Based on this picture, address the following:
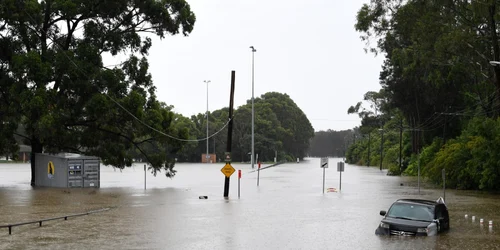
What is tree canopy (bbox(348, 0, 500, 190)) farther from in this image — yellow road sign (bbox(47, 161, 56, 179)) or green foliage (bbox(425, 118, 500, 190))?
yellow road sign (bbox(47, 161, 56, 179))

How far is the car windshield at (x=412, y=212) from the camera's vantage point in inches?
762

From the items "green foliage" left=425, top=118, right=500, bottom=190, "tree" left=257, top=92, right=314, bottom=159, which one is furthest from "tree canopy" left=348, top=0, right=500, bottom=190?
"tree" left=257, top=92, right=314, bottom=159

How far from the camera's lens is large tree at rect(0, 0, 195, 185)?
1571 inches

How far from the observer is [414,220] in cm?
1906

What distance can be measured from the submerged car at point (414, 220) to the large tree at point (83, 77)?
25.2 meters

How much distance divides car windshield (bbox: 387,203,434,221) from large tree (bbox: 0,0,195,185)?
2504cm

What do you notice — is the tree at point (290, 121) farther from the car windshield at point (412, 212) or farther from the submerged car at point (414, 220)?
the car windshield at point (412, 212)

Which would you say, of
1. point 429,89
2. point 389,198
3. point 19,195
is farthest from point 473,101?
point 19,195

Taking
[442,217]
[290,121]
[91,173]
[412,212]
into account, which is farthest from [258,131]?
[412,212]

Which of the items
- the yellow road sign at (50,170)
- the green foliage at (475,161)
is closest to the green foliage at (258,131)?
the green foliage at (475,161)

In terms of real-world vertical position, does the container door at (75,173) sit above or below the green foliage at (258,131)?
below

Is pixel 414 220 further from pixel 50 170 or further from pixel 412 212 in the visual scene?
pixel 50 170

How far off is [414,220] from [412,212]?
1.90 feet

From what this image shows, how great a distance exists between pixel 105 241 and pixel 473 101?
56701mm
